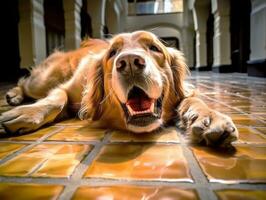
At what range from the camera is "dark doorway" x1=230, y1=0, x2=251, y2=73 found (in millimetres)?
9227

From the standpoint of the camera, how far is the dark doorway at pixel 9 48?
7.49 m

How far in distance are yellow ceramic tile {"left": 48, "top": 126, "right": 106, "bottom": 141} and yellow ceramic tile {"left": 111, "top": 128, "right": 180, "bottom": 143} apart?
102 mm

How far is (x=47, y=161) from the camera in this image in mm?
1128

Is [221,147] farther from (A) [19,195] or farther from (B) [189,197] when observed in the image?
(A) [19,195]

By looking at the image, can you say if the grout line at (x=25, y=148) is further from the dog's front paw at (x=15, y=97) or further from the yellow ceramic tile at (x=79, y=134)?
the dog's front paw at (x=15, y=97)

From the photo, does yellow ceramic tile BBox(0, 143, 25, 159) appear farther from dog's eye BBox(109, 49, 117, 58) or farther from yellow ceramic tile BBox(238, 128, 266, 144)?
yellow ceramic tile BBox(238, 128, 266, 144)

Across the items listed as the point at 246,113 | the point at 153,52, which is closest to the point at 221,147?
the point at 153,52

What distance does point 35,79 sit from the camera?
3197 mm

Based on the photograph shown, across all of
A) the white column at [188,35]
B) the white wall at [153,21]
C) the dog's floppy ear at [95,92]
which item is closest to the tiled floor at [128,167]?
the dog's floppy ear at [95,92]

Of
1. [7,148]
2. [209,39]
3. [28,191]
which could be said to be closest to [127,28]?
[209,39]

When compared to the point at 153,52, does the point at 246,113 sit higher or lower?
lower

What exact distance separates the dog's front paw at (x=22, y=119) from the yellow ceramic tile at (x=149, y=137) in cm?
47

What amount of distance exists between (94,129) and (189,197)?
1.08 m

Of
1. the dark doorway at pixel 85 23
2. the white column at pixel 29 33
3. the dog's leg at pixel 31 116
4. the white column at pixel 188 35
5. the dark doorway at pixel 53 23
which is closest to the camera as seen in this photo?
the dog's leg at pixel 31 116
